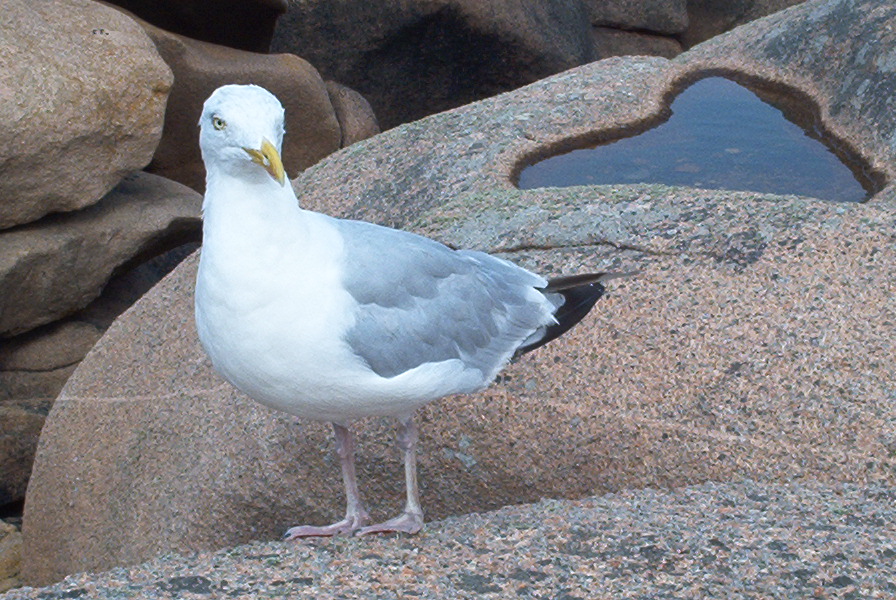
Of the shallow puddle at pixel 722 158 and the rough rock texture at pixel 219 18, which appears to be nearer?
the shallow puddle at pixel 722 158

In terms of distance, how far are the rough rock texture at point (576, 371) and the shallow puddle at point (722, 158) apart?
0.28ft

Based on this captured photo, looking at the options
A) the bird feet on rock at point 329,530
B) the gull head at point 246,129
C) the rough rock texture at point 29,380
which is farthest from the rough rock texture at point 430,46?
the gull head at point 246,129

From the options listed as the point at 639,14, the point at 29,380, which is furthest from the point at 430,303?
the point at 639,14

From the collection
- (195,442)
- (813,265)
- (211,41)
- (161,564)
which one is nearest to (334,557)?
(161,564)

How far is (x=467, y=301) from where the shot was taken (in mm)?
3244

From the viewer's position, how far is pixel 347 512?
344 cm

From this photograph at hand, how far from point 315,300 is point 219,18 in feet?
15.1

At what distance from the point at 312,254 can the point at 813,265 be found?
1.69 m

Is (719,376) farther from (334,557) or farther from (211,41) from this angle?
(211,41)

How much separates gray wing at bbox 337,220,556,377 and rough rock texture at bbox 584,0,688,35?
6.45 metres

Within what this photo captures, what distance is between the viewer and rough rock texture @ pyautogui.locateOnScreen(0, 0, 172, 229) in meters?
5.26

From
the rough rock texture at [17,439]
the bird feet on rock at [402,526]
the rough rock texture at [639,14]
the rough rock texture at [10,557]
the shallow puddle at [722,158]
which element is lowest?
the rough rock texture at [10,557]

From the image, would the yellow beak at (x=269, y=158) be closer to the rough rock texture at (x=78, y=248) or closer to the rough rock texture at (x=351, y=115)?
the rough rock texture at (x=78, y=248)

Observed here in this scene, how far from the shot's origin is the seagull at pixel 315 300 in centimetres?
282
